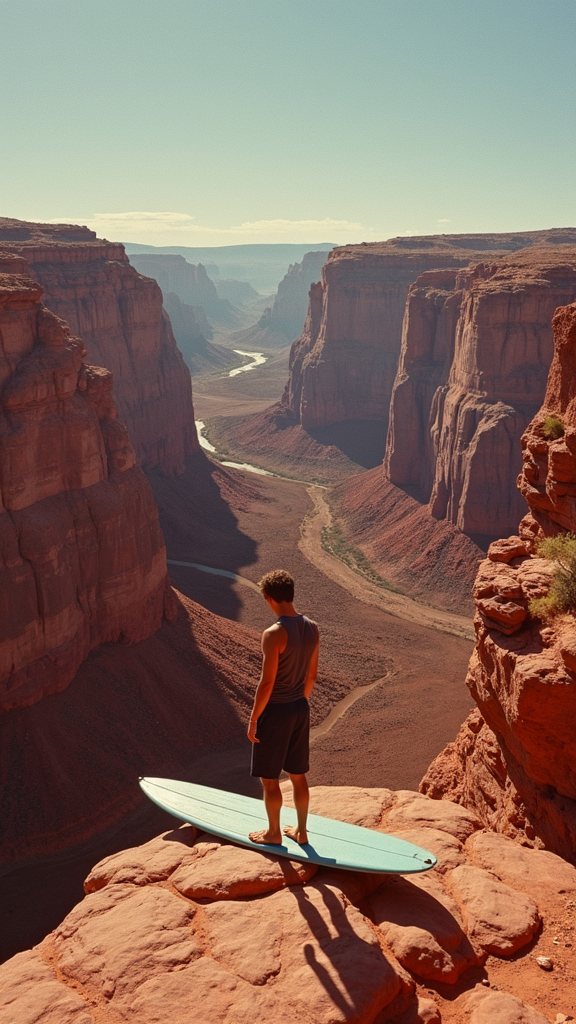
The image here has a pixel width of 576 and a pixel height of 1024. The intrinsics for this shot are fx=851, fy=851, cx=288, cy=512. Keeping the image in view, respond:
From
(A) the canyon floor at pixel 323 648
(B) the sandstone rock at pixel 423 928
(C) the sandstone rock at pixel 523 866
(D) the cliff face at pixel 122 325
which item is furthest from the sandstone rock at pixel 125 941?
(D) the cliff face at pixel 122 325

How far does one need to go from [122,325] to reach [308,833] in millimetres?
55727

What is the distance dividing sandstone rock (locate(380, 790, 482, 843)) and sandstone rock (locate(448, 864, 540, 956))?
123cm

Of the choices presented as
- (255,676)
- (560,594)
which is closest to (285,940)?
(560,594)

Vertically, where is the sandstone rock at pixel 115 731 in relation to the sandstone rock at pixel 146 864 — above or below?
below

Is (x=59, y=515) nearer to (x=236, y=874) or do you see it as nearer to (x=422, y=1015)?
(x=236, y=874)

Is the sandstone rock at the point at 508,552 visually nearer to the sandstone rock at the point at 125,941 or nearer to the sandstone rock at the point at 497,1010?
the sandstone rock at the point at 497,1010

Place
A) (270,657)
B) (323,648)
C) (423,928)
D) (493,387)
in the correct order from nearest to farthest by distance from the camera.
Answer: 1. (423,928)
2. (270,657)
3. (323,648)
4. (493,387)

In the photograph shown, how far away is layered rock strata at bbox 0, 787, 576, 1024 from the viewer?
7336 mm

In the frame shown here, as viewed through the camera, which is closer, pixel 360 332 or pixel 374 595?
pixel 374 595

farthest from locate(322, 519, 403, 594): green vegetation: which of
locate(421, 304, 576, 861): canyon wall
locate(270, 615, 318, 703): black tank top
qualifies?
locate(270, 615, 318, 703): black tank top

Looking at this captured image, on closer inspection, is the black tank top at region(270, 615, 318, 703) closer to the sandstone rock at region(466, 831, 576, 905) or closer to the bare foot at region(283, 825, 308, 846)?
the bare foot at region(283, 825, 308, 846)

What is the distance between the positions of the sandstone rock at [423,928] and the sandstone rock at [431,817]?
4.97 ft

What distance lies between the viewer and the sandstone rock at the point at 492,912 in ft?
27.8

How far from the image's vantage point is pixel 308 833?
9.84 meters
